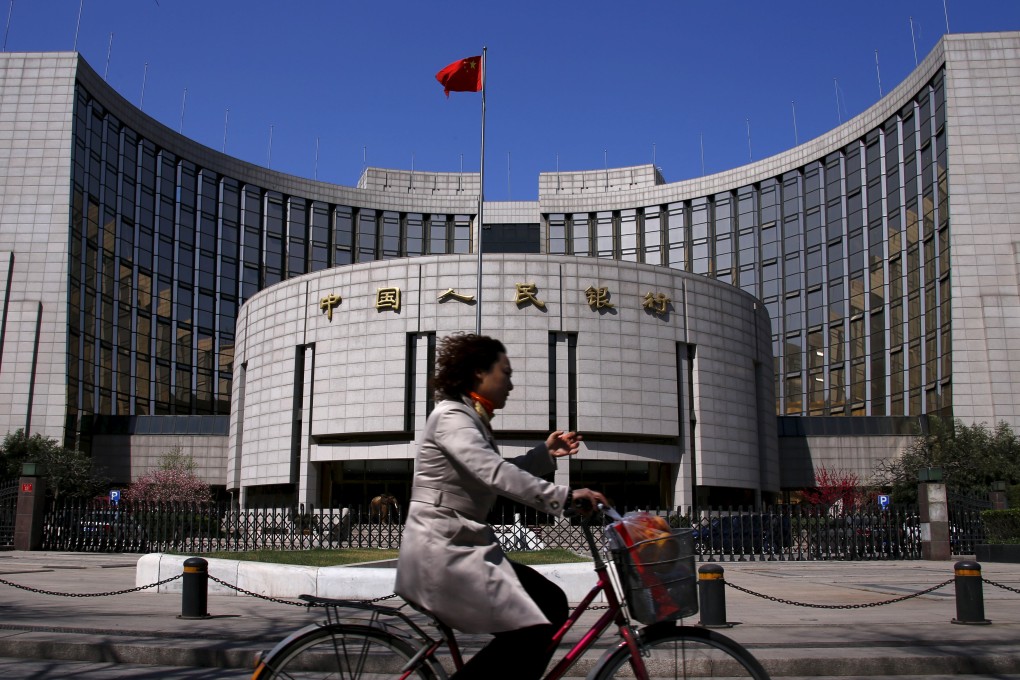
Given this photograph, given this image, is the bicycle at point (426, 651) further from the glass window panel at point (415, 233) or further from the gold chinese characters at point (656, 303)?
the glass window panel at point (415, 233)

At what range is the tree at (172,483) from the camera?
57.1 metres

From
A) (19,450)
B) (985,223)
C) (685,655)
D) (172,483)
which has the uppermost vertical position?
(985,223)

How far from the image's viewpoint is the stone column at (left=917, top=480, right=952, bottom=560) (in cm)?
2852

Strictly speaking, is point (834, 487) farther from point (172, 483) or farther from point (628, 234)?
point (172, 483)

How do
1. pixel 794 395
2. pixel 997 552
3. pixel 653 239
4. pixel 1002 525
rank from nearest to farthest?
pixel 997 552 → pixel 1002 525 → pixel 794 395 → pixel 653 239

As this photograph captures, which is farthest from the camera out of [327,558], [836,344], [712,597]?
[836,344]

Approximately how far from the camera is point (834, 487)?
187 ft

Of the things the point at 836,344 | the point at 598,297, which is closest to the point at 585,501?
the point at 598,297

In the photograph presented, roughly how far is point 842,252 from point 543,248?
880 inches

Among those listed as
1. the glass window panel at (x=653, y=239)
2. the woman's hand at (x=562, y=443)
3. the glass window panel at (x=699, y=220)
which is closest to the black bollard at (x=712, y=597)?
the woman's hand at (x=562, y=443)

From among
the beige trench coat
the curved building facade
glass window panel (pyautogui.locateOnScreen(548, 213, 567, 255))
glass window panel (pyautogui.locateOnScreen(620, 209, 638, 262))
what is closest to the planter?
the curved building facade

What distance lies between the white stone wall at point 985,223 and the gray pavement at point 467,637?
40523 mm

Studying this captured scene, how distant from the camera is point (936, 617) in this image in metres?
11.1

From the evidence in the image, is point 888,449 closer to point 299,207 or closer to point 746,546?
point 746,546
